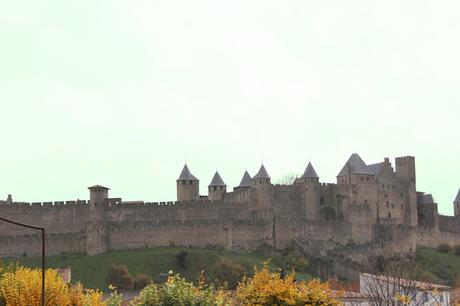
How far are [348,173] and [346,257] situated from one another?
11.2 metres

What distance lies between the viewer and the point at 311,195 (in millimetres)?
77688

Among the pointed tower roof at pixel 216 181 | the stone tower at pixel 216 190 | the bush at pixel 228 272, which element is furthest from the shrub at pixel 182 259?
the pointed tower roof at pixel 216 181

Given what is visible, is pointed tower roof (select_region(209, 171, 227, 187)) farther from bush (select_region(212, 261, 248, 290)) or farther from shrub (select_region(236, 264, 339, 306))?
shrub (select_region(236, 264, 339, 306))

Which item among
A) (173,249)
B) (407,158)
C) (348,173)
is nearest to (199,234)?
(173,249)

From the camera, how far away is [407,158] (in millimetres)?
84500

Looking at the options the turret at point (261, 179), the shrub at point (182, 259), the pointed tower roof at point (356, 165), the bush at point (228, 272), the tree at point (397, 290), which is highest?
the pointed tower roof at point (356, 165)

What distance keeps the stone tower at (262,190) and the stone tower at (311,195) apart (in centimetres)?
416

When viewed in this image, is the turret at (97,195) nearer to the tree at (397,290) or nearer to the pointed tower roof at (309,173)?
the pointed tower roof at (309,173)

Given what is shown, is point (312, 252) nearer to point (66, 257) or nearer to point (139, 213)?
point (139, 213)

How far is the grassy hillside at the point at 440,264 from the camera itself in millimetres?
71312

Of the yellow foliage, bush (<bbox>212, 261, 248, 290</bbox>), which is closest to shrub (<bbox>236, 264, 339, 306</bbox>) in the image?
the yellow foliage

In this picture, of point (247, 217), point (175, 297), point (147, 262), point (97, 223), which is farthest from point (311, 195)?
point (175, 297)

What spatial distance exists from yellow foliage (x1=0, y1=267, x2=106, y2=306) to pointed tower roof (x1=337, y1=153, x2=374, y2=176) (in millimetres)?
59654

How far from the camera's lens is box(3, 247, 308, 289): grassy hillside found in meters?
63.2
